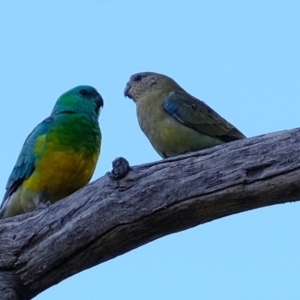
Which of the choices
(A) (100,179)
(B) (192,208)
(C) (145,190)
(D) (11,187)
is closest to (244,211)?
(B) (192,208)

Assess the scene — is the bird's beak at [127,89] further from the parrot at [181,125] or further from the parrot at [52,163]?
the parrot at [52,163]

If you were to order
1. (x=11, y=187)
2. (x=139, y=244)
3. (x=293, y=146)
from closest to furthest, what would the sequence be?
1. (x=293, y=146)
2. (x=139, y=244)
3. (x=11, y=187)

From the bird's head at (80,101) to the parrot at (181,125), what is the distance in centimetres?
43

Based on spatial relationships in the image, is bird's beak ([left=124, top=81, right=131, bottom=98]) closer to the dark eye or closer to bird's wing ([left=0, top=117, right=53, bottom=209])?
the dark eye

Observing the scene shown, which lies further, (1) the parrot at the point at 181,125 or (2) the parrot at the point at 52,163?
(1) the parrot at the point at 181,125

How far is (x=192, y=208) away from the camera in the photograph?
13.5 feet

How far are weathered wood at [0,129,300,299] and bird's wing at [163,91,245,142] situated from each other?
1862 mm

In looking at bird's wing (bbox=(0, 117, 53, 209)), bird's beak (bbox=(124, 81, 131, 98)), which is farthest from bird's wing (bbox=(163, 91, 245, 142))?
bird's wing (bbox=(0, 117, 53, 209))

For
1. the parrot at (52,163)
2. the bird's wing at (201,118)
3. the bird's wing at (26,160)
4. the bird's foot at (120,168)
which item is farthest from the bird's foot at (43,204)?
the bird's wing at (201,118)

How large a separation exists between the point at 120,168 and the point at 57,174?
1579 millimetres

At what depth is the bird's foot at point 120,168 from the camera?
420 centimetres

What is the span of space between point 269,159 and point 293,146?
16 centimetres

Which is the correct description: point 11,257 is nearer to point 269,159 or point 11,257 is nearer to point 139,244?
point 139,244

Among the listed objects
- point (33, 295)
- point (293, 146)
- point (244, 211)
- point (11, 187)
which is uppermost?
point (11, 187)
